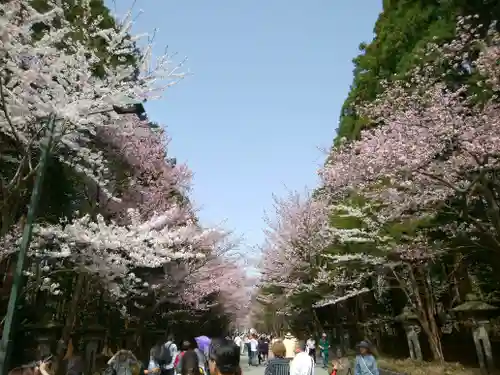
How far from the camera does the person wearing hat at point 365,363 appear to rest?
6.78 metres

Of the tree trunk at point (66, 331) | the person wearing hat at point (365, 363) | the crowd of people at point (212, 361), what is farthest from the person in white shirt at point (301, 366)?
the tree trunk at point (66, 331)

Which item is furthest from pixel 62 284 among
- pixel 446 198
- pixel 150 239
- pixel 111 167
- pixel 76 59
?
pixel 446 198

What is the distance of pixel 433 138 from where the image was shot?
967cm

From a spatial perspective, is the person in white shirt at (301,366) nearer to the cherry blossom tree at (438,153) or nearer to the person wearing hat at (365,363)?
the person wearing hat at (365,363)

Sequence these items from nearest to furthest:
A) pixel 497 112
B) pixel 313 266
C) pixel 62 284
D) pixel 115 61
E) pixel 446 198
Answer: pixel 497 112
pixel 446 198
pixel 115 61
pixel 62 284
pixel 313 266

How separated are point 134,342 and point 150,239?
9880mm

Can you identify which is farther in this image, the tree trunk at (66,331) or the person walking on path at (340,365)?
the tree trunk at (66,331)

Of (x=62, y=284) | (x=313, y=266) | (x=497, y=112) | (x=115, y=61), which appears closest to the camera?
(x=497, y=112)

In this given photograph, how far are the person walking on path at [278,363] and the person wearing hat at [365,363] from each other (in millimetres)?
1711

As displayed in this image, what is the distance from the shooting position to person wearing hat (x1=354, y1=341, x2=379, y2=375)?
22.2ft

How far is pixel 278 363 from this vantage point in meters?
5.69

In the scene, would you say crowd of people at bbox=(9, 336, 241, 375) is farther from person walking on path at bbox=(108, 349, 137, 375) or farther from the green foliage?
the green foliage

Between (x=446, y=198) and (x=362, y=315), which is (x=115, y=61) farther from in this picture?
(x=362, y=315)

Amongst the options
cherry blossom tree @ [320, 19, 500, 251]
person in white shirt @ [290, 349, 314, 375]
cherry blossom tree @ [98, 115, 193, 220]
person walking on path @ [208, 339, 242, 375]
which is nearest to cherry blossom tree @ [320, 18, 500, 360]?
cherry blossom tree @ [320, 19, 500, 251]
